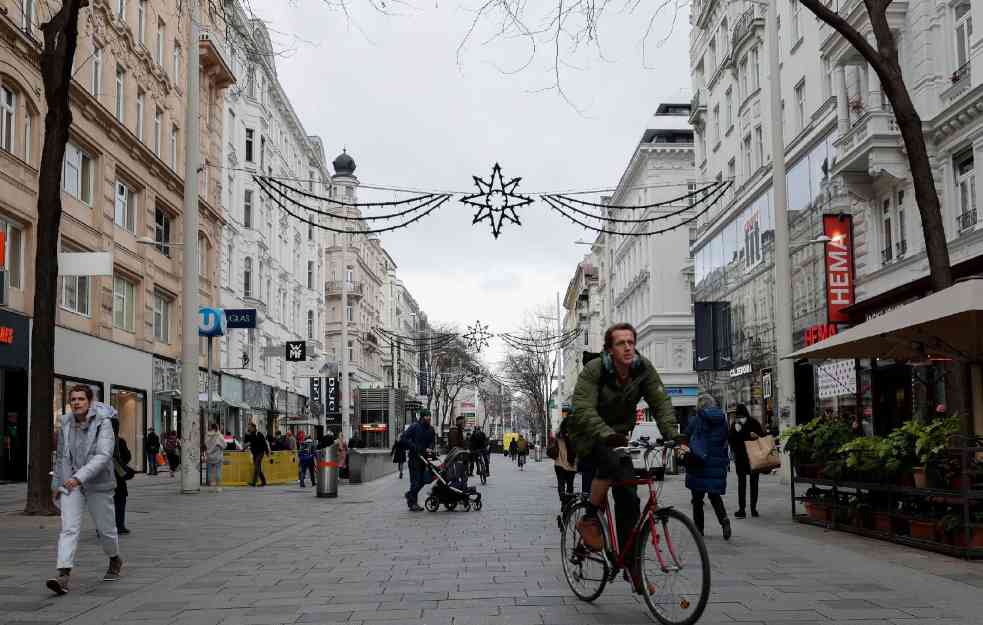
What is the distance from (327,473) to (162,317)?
15494 millimetres

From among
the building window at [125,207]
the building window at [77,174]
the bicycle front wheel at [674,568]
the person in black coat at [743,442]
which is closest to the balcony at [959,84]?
the person in black coat at [743,442]

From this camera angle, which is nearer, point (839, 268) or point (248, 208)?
point (839, 268)

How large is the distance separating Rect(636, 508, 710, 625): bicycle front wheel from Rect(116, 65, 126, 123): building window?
28.2 metres

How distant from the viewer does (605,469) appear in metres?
6.93

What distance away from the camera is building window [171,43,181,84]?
123ft

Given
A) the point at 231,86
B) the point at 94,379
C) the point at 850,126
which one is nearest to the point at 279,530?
the point at 94,379

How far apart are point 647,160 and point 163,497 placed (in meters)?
Result: 46.5

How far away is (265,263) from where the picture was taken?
174 ft

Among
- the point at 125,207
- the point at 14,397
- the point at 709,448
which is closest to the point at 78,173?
the point at 125,207

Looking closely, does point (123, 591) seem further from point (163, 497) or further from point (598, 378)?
point (163, 497)

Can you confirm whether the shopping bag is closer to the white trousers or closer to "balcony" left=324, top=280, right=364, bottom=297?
the white trousers

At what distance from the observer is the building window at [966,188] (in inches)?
883

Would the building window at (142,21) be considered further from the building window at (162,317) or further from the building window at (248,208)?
the building window at (248,208)

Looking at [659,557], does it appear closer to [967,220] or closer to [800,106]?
[967,220]
